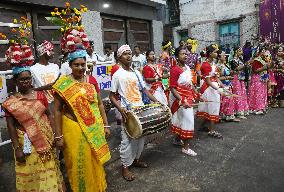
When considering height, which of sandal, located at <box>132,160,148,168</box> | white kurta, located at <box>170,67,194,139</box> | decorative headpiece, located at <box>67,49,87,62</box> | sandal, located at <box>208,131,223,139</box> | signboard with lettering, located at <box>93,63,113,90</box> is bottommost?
sandal, located at <box>132,160,148,168</box>

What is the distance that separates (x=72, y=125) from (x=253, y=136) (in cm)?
449

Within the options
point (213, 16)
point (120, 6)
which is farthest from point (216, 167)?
point (213, 16)

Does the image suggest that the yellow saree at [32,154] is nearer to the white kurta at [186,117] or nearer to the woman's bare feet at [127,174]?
the woman's bare feet at [127,174]

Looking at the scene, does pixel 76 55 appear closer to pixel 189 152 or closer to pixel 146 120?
pixel 146 120

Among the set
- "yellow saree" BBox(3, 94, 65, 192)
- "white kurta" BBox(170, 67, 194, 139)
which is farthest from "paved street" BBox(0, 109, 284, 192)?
"yellow saree" BBox(3, 94, 65, 192)

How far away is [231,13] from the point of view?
19.9 m

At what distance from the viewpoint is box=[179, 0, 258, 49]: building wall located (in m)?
19.1

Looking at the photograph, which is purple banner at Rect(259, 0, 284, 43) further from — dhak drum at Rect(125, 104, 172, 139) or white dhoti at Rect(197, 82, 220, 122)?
dhak drum at Rect(125, 104, 172, 139)

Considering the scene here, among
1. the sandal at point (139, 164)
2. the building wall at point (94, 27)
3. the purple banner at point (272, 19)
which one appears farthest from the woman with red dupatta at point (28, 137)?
the purple banner at point (272, 19)

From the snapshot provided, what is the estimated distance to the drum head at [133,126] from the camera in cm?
410

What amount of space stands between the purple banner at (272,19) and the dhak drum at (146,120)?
13.4 metres

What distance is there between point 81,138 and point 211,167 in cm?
244

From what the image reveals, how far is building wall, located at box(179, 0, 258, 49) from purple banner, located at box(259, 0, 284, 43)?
4.67ft

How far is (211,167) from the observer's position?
4.80m
